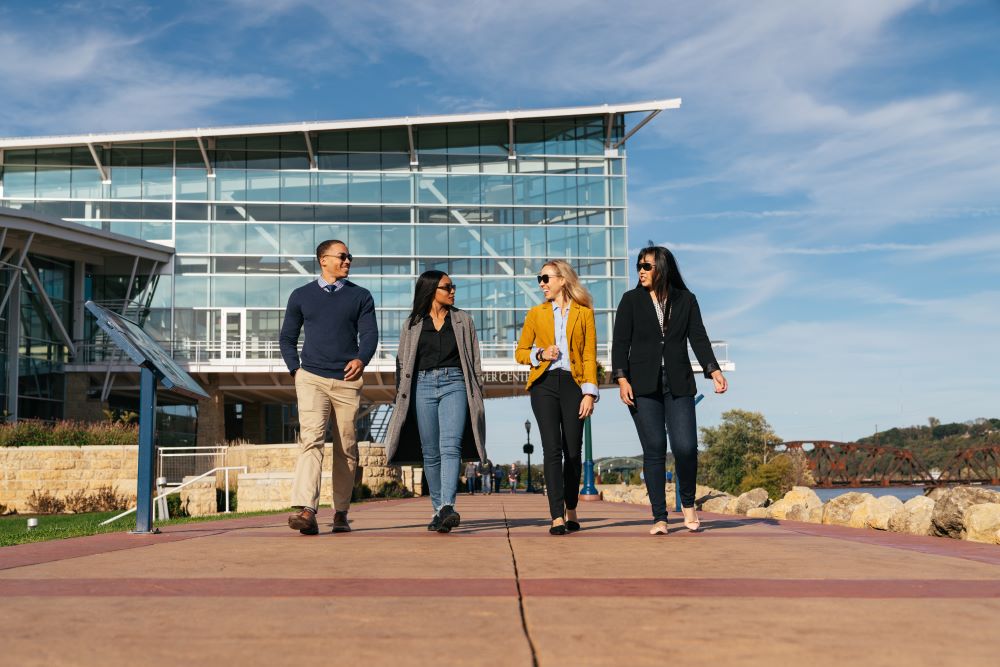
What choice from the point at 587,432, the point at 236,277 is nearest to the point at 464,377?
the point at 587,432

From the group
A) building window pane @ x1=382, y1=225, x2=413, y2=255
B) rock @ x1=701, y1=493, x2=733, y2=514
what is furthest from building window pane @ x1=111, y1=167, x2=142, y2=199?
rock @ x1=701, y1=493, x2=733, y2=514

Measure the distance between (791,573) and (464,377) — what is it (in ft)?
11.0

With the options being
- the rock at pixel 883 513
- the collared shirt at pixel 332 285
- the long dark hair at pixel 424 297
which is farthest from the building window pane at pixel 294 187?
the long dark hair at pixel 424 297

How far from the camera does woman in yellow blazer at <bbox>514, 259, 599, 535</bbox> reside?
284 inches

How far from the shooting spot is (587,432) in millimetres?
24281

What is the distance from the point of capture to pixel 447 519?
23.6ft

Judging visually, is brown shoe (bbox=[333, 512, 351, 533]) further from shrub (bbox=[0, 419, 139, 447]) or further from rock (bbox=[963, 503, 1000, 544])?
shrub (bbox=[0, 419, 139, 447])

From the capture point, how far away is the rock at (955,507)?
830 centimetres

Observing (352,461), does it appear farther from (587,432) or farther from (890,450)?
(890,450)

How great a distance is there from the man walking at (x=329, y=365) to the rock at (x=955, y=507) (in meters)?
4.84

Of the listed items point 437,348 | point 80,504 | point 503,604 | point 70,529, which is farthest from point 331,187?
point 503,604

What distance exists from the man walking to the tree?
69.5 meters

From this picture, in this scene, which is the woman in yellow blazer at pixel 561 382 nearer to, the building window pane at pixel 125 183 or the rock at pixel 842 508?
the rock at pixel 842 508

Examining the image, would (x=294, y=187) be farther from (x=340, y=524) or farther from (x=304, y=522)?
(x=304, y=522)
